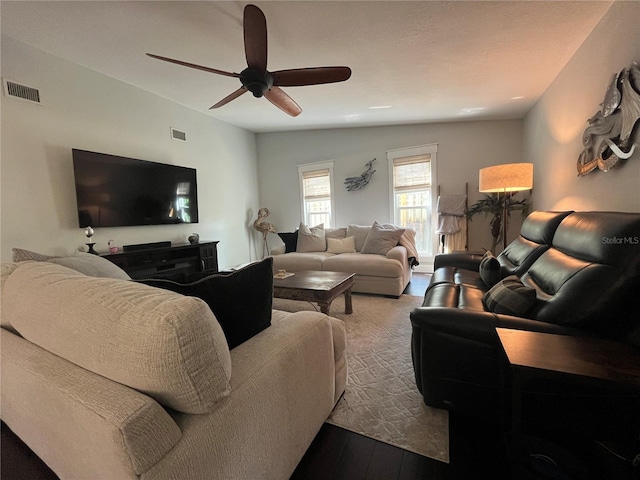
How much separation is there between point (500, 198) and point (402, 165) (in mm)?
1672

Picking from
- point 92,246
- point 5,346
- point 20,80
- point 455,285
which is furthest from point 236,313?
point 20,80

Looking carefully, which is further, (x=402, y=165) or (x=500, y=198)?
(x=402, y=165)

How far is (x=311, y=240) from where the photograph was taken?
15.4ft

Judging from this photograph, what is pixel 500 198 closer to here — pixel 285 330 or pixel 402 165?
pixel 402 165

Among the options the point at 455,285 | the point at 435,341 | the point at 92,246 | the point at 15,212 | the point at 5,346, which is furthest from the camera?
the point at 92,246

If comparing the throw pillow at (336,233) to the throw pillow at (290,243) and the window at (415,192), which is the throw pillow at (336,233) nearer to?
the throw pillow at (290,243)

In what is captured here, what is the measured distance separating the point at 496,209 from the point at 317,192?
318cm

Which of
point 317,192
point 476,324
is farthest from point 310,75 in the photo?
point 317,192

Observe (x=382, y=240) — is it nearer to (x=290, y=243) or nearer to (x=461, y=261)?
(x=461, y=261)

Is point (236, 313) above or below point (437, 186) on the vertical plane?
below

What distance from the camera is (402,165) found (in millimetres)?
5113

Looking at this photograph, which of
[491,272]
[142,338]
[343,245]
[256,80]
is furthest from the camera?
[343,245]

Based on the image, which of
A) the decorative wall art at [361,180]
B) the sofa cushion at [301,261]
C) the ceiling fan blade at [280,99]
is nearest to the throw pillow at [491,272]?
the sofa cushion at [301,261]

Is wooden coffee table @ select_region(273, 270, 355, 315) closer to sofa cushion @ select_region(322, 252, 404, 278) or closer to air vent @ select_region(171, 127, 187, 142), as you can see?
sofa cushion @ select_region(322, 252, 404, 278)
